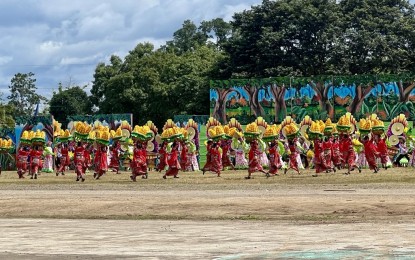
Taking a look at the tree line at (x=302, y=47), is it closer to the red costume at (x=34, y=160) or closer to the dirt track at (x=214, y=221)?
the red costume at (x=34, y=160)

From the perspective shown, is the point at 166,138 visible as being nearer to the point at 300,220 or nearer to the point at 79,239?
the point at 300,220

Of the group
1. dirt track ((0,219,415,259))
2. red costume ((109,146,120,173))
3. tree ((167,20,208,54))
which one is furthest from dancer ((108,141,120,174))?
tree ((167,20,208,54))

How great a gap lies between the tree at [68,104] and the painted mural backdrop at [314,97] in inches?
1564

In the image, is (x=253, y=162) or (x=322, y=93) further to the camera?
(x=322, y=93)

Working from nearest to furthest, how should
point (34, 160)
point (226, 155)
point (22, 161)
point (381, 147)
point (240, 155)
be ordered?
point (381, 147) → point (34, 160) → point (22, 161) → point (226, 155) → point (240, 155)

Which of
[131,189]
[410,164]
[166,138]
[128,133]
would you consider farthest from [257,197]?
[128,133]

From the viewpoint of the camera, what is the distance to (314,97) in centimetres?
5128

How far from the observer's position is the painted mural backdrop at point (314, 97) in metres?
49.7

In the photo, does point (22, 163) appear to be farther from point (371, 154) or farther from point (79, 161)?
point (371, 154)

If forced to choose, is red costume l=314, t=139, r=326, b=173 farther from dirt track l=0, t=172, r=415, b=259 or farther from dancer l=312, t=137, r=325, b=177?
dirt track l=0, t=172, r=415, b=259

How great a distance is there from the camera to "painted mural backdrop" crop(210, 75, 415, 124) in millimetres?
49688

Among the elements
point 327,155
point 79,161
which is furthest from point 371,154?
point 79,161

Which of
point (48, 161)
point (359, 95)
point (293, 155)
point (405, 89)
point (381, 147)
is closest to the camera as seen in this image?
point (381, 147)

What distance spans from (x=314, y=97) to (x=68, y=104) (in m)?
45.9
